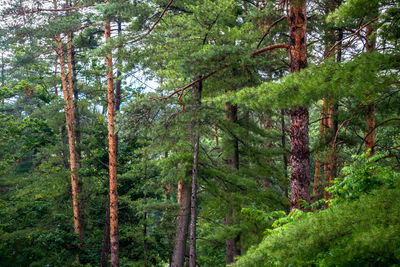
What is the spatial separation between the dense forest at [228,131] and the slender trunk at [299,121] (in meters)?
0.02

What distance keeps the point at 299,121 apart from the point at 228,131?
3367mm

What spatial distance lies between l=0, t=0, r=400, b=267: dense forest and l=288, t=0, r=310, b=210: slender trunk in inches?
1.0

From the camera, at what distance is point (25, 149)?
1412 centimetres

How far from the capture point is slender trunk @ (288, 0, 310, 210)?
204 inches

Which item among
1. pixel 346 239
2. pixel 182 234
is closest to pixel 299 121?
pixel 346 239

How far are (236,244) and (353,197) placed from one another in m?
7.75

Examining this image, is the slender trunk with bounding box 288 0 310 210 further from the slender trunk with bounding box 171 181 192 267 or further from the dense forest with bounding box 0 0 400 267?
the slender trunk with bounding box 171 181 192 267

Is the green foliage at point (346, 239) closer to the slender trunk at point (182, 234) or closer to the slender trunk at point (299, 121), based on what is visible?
the slender trunk at point (299, 121)

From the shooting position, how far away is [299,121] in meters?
5.23

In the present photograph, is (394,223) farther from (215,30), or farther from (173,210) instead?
(173,210)

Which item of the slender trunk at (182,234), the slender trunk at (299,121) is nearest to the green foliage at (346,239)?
the slender trunk at (299,121)

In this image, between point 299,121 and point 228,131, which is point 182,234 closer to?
point 228,131

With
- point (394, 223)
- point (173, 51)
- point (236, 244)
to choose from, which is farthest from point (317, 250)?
point (236, 244)

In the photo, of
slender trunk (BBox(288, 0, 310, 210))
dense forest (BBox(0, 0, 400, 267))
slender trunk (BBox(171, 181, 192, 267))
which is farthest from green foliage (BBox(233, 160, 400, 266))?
slender trunk (BBox(171, 181, 192, 267))
